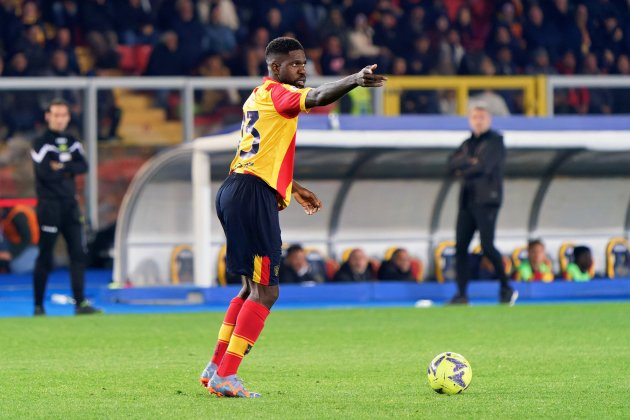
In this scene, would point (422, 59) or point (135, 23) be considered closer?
point (135, 23)

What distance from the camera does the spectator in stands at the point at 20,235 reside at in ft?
60.8

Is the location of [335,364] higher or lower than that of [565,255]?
higher

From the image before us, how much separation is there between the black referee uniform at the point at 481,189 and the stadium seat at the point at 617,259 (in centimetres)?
418

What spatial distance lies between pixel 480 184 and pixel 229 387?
7.66 m

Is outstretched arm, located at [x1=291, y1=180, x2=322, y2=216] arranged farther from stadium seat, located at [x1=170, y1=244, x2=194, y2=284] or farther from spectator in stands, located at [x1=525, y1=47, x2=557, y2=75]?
spectator in stands, located at [x1=525, y1=47, x2=557, y2=75]

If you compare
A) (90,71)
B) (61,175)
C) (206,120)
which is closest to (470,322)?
(61,175)

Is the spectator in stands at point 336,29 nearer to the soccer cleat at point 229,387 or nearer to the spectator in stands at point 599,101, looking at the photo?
the spectator in stands at point 599,101

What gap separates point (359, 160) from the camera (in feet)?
57.6

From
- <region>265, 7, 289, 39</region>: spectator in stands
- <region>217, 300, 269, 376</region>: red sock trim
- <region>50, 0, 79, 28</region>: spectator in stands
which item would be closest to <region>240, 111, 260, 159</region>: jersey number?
<region>217, 300, 269, 376</region>: red sock trim

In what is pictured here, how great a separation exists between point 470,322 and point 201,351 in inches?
128

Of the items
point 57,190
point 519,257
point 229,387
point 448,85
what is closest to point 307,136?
point 57,190

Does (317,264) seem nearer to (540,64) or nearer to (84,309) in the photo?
(84,309)

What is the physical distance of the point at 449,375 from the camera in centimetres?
769

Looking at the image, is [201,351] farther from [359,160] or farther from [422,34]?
[422,34]
